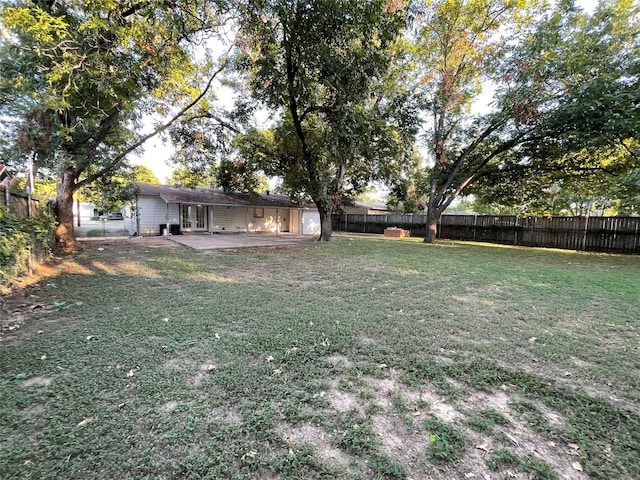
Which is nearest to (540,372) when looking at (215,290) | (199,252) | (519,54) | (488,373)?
(488,373)

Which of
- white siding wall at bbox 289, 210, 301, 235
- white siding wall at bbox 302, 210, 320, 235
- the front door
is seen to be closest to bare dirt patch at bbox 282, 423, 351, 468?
the front door

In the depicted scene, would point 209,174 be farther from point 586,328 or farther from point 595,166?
point 595,166

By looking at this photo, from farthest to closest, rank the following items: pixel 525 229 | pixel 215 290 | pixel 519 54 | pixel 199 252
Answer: pixel 525 229 → pixel 519 54 → pixel 199 252 → pixel 215 290

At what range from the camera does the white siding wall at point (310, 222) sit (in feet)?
74.7

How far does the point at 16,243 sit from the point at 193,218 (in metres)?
14.3

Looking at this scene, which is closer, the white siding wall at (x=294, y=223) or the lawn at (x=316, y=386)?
the lawn at (x=316, y=386)

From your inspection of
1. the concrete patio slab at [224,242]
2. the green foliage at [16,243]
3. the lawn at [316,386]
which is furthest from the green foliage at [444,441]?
the concrete patio slab at [224,242]

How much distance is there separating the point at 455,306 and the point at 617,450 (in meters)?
2.70

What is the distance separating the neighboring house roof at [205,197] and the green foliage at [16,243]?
10092 millimetres

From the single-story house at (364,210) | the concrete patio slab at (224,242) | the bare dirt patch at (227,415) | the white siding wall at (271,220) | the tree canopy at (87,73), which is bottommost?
the bare dirt patch at (227,415)

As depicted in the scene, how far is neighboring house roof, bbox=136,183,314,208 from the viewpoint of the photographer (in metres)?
16.2

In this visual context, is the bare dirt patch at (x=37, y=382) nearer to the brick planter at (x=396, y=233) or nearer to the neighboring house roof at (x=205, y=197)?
the neighboring house roof at (x=205, y=197)

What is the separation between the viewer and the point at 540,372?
8.25ft

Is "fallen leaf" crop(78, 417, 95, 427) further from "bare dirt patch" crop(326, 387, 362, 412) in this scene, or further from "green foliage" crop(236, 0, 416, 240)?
"green foliage" crop(236, 0, 416, 240)
